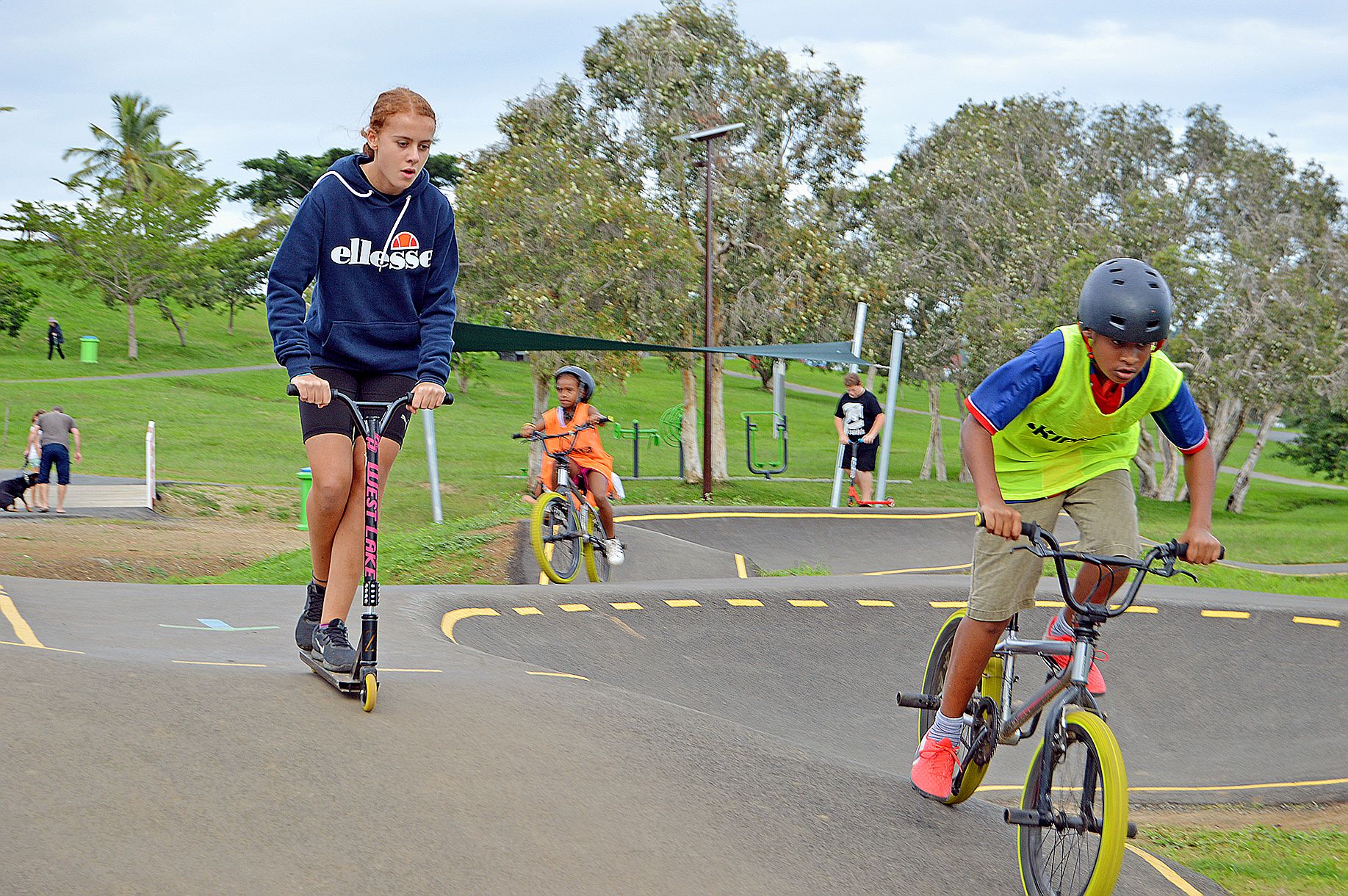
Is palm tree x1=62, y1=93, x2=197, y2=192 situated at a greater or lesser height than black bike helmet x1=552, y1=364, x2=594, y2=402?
greater

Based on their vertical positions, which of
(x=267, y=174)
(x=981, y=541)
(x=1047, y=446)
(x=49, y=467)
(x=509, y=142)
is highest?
(x=267, y=174)

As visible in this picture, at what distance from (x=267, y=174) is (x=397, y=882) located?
204 feet

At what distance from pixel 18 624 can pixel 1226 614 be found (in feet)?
26.5

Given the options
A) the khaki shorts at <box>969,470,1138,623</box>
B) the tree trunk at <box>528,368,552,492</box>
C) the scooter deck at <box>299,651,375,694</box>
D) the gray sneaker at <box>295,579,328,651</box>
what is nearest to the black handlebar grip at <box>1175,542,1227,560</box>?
the khaki shorts at <box>969,470,1138,623</box>

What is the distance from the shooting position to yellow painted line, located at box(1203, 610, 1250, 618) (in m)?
8.69

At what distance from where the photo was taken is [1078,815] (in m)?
3.38

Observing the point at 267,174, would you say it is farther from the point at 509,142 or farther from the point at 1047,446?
the point at 1047,446

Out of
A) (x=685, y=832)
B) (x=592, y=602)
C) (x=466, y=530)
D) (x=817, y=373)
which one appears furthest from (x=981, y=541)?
(x=817, y=373)

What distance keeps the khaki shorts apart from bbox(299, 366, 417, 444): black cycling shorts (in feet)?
6.99

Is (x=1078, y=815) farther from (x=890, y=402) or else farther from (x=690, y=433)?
(x=690, y=433)

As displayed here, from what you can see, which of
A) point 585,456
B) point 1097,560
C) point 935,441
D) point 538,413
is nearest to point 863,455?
point 585,456

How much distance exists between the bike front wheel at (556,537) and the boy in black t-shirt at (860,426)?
9.40 metres

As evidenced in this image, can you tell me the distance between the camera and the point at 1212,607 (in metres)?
8.87

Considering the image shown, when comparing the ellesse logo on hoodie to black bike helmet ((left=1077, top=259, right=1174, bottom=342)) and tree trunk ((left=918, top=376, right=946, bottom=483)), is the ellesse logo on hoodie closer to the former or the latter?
black bike helmet ((left=1077, top=259, right=1174, bottom=342))
